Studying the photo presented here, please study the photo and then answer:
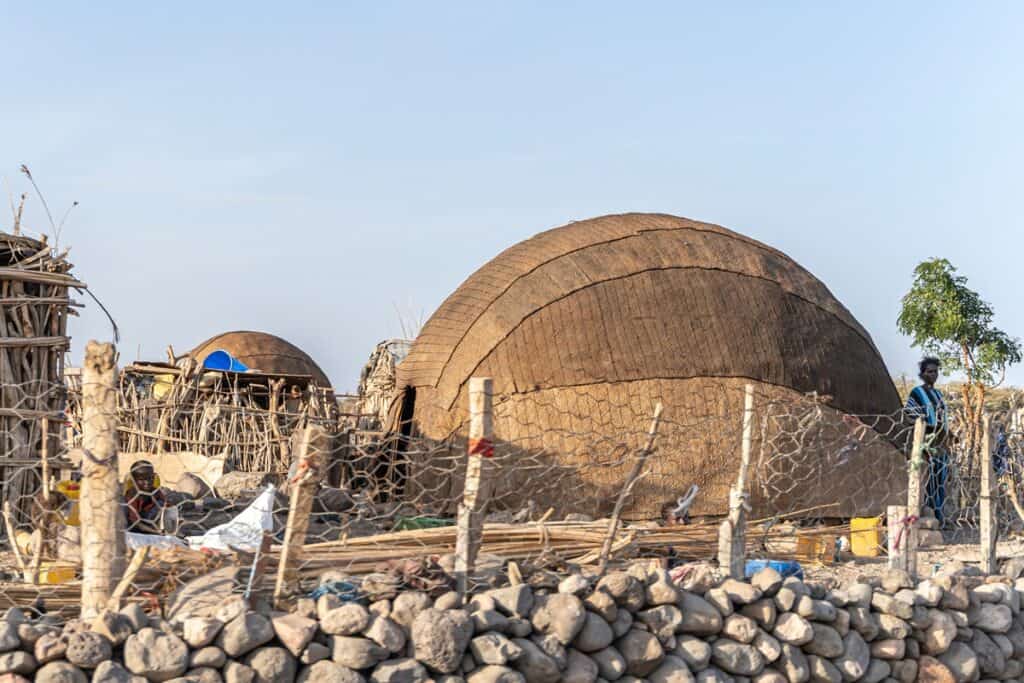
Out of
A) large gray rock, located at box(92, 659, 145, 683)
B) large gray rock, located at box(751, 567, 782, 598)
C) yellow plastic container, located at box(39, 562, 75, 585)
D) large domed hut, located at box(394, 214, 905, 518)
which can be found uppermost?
large domed hut, located at box(394, 214, 905, 518)

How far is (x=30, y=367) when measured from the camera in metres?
9.63

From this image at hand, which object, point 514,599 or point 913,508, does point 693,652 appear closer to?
point 514,599

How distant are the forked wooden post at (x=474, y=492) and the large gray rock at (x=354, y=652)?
60 cm

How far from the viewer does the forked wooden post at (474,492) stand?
572cm

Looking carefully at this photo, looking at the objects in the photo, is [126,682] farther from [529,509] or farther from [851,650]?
[529,509]

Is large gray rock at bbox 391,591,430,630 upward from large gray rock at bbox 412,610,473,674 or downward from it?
upward

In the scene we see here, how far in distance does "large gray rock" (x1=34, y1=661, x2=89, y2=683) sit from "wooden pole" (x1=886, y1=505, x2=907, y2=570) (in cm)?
471

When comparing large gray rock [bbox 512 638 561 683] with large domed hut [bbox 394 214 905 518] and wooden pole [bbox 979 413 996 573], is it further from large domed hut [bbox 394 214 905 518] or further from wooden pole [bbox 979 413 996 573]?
large domed hut [bbox 394 214 905 518]

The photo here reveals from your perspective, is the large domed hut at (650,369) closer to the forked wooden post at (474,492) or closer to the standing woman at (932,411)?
the standing woman at (932,411)

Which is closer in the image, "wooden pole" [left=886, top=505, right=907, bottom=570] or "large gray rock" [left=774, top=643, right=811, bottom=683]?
"large gray rock" [left=774, top=643, right=811, bottom=683]

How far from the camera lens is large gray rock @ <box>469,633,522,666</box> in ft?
17.7

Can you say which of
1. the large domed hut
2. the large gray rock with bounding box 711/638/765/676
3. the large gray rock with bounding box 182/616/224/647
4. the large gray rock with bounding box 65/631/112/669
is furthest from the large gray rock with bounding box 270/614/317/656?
the large domed hut

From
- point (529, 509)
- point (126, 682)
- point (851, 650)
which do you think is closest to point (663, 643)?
point (851, 650)

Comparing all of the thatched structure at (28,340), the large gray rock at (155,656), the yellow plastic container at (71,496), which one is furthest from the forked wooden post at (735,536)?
the thatched structure at (28,340)
